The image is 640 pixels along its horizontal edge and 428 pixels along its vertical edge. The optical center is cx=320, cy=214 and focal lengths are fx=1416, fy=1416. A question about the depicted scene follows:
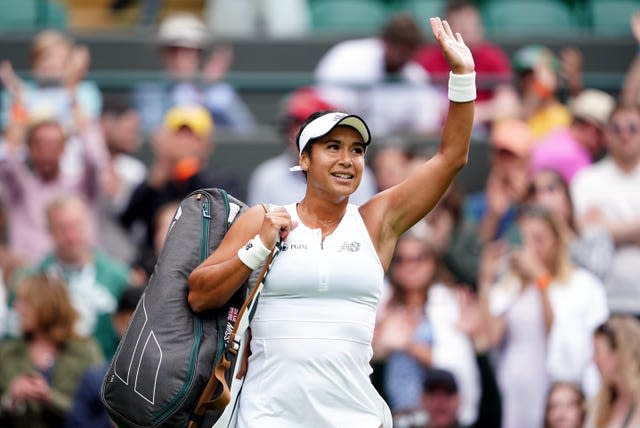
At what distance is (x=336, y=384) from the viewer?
5203mm

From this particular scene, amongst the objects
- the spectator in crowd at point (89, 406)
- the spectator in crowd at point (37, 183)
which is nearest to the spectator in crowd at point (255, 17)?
the spectator in crowd at point (37, 183)

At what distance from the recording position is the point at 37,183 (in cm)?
1002

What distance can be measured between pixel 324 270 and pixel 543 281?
3815 millimetres

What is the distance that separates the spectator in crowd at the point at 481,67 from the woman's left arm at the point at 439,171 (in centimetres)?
528

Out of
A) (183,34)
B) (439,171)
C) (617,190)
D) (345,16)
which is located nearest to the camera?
(439,171)

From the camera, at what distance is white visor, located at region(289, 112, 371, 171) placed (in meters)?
5.28

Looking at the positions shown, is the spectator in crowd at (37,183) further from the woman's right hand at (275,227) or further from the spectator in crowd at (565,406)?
the woman's right hand at (275,227)

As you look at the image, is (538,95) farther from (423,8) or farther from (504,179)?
(423,8)

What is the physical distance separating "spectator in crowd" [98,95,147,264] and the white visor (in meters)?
4.85

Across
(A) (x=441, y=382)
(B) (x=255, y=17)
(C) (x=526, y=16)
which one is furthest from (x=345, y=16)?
(A) (x=441, y=382)

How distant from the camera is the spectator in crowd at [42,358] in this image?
852 cm

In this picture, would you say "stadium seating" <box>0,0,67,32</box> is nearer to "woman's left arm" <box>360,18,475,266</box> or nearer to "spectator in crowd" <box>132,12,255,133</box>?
"spectator in crowd" <box>132,12,255,133</box>

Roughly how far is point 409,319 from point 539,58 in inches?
121

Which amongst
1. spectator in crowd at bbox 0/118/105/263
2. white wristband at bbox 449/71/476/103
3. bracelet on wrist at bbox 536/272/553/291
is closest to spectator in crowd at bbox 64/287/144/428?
spectator in crowd at bbox 0/118/105/263
